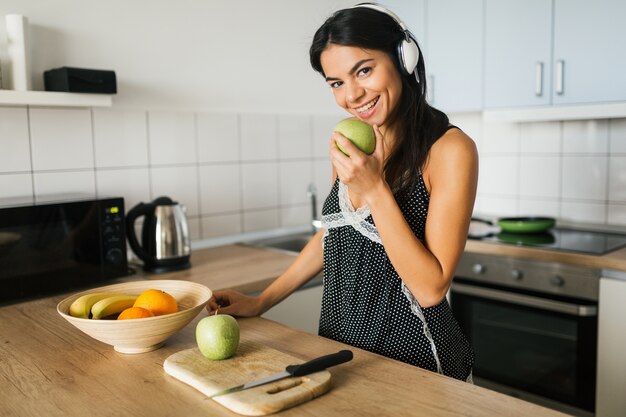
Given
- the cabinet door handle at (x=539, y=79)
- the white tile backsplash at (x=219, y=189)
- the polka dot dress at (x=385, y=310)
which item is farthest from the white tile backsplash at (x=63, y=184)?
the cabinet door handle at (x=539, y=79)

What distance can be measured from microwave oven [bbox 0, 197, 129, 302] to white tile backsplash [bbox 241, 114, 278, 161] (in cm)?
78

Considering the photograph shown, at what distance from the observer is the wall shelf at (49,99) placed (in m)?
1.69

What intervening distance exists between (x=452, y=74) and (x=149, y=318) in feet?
6.71

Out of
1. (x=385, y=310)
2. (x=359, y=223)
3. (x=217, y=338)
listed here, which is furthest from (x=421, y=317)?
(x=217, y=338)

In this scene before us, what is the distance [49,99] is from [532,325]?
1871mm

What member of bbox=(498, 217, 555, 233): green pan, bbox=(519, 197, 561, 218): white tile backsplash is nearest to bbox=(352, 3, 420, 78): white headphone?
bbox=(498, 217, 555, 233): green pan

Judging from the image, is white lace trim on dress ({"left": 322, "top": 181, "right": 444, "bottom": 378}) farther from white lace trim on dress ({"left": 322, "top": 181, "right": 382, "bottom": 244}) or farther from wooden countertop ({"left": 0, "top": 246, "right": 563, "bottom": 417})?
wooden countertop ({"left": 0, "top": 246, "right": 563, "bottom": 417})

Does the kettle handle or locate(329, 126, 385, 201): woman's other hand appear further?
the kettle handle

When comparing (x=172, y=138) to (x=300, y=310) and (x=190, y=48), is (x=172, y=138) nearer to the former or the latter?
(x=190, y=48)

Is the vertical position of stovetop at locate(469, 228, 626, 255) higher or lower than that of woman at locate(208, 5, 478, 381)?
lower

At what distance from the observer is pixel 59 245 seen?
1.75 m

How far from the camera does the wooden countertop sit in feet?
3.02

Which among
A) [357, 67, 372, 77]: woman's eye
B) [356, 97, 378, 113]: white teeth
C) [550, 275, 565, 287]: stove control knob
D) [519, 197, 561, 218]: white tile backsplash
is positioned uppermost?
[357, 67, 372, 77]: woman's eye

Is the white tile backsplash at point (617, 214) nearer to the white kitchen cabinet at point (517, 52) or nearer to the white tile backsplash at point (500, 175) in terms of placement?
the white tile backsplash at point (500, 175)
